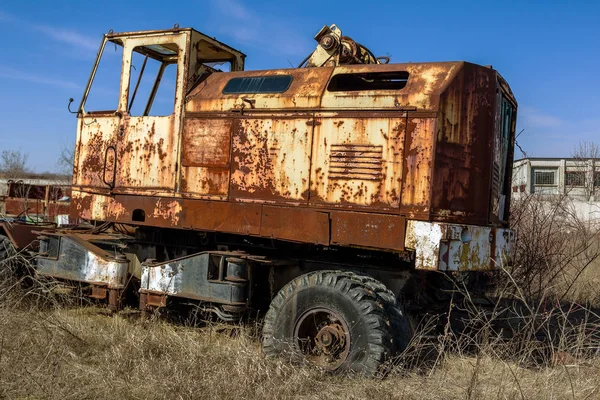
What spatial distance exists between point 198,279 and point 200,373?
48.7 inches

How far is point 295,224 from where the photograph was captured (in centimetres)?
506

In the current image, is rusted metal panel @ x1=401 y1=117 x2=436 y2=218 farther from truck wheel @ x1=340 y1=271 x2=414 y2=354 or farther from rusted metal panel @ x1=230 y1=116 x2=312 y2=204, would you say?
rusted metal panel @ x1=230 y1=116 x2=312 y2=204

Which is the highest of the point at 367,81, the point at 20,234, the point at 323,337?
the point at 367,81

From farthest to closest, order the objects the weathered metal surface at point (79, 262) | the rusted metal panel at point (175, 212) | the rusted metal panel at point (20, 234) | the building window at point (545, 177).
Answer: the building window at point (545, 177) → the rusted metal panel at point (20, 234) → the weathered metal surface at point (79, 262) → the rusted metal panel at point (175, 212)

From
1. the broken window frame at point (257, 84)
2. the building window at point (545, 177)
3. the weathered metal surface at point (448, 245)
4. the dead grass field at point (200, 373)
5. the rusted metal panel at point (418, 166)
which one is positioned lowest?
the dead grass field at point (200, 373)

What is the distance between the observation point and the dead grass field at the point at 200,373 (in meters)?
3.96

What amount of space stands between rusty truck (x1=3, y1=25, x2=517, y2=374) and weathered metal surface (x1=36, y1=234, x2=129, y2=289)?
0.02 meters

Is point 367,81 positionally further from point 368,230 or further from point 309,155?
point 368,230

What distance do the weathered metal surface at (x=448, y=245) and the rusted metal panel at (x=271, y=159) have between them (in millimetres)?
1124

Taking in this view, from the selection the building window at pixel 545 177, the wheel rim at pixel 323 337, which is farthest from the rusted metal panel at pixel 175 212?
the building window at pixel 545 177

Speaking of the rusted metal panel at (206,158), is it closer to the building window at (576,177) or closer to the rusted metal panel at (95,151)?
the rusted metal panel at (95,151)

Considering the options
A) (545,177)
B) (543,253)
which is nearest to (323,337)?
(543,253)

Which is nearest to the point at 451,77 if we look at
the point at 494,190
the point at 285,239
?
the point at 494,190

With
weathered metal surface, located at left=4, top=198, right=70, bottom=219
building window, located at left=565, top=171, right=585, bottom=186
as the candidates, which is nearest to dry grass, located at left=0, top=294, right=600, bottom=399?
weathered metal surface, located at left=4, top=198, right=70, bottom=219
